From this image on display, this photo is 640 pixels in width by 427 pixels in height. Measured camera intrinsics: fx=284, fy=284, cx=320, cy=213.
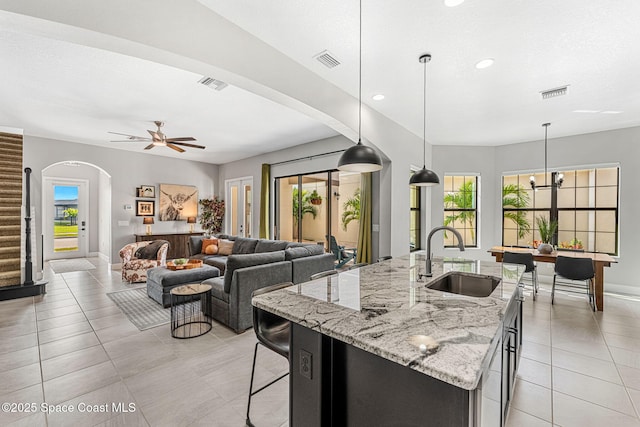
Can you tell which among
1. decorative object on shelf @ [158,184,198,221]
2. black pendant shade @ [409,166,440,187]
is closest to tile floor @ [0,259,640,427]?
black pendant shade @ [409,166,440,187]

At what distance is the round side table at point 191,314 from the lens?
10.7ft

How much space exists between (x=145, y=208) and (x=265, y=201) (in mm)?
3281

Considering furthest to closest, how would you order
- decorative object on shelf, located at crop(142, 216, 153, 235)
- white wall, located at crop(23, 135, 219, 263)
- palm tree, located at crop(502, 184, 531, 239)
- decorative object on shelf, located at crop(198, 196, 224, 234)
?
decorative object on shelf, located at crop(198, 196, 224, 234) → decorative object on shelf, located at crop(142, 216, 153, 235) → palm tree, located at crop(502, 184, 531, 239) → white wall, located at crop(23, 135, 219, 263)

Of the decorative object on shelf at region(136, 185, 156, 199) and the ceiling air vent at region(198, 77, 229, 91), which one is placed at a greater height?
the ceiling air vent at region(198, 77, 229, 91)

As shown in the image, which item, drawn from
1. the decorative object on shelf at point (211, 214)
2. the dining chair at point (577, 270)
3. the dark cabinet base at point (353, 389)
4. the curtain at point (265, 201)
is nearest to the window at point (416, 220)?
the dining chair at point (577, 270)

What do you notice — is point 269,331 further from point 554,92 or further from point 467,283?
point 554,92

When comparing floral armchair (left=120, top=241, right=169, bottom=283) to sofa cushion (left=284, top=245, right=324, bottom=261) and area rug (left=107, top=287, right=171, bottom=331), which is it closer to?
area rug (left=107, top=287, right=171, bottom=331)

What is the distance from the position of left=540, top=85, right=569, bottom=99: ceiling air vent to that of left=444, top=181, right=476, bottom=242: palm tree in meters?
3.00

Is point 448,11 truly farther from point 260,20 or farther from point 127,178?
point 127,178

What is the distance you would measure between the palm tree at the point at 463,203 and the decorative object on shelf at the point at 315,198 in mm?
2943

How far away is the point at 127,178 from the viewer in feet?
23.7

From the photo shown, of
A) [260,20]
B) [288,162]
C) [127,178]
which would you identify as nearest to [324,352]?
[260,20]

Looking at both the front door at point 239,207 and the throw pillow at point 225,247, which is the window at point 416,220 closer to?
the throw pillow at point 225,247

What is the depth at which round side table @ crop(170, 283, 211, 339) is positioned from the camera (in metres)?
3.25
